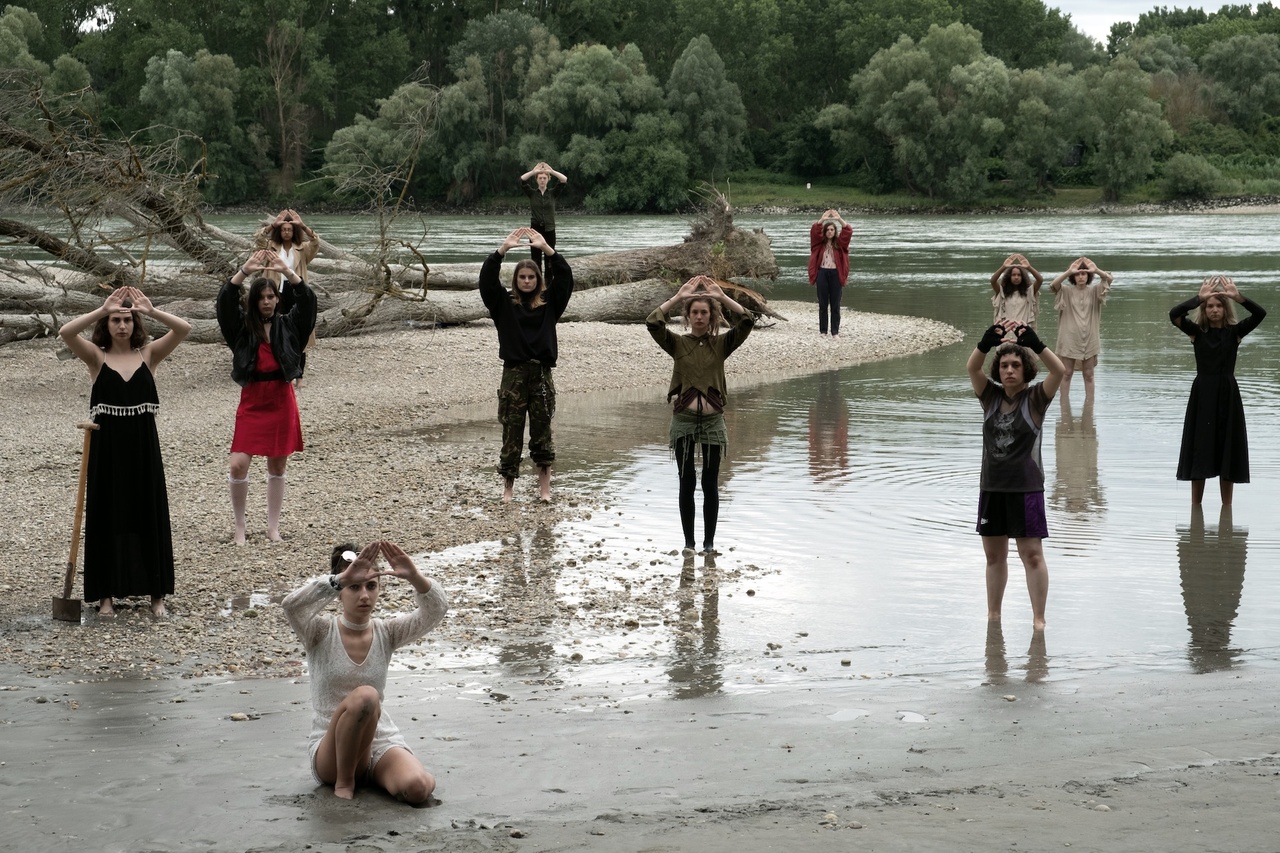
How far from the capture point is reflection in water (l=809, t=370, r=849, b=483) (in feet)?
39.5

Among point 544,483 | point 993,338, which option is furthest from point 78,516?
point 993,338

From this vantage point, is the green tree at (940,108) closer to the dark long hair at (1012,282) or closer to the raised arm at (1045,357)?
the dark long hair at (1012,282)

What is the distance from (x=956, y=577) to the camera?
8.55 meters

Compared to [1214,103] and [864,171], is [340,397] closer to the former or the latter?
[864,171]

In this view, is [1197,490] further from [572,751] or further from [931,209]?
[931,209]

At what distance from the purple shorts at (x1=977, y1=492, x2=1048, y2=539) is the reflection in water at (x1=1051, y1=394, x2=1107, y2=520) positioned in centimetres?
319

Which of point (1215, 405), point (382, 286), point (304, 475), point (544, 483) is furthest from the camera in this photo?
point (382, 286)

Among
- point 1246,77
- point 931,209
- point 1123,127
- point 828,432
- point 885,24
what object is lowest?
point 828,432

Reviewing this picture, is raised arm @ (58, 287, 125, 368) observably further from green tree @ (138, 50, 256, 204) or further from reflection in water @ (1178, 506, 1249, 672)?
green tree @ (138, 50, 256, 204)

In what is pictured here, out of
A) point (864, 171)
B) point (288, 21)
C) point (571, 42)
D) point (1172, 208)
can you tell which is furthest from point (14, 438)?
point (571, 42)

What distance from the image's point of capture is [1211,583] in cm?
836

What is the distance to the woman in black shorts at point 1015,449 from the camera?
7156 mm

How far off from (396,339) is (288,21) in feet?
253

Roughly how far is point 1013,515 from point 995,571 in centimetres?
37
